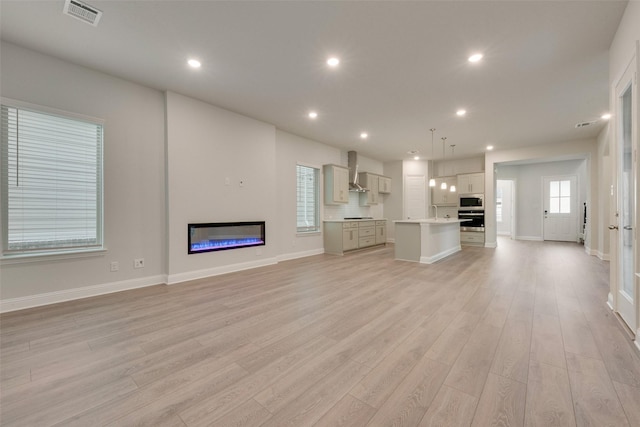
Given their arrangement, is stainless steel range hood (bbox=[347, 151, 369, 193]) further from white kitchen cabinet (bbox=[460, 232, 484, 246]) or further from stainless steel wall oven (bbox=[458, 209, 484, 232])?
white kitchen cabinet (bbox=[460, 232, 484, 246])

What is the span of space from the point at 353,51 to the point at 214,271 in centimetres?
398

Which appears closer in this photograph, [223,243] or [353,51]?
[353,51]

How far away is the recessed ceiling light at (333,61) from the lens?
3.21 m

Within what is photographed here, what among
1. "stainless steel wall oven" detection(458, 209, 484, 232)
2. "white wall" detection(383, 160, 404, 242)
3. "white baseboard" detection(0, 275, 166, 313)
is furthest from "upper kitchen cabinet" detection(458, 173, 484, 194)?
"white baseboard" detection(0, 275, 166, 313)

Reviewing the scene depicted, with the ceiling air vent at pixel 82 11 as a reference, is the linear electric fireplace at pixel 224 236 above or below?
below

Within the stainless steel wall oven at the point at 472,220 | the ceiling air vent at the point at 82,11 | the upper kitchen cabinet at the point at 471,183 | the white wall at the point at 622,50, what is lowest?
the stainless steel wall oven at the point at 472,220

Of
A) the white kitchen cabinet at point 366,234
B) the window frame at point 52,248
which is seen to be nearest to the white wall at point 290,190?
the white kitchen cabinet at point 366,234

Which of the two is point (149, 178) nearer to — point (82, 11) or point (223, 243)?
point (223, 243)

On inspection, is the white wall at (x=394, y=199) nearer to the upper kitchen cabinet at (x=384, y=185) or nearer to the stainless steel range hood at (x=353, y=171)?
the upper kitchen cabinet at (x=384, y=185)

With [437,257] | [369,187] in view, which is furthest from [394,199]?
[437,257]

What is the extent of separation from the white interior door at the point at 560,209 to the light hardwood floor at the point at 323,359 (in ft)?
23.8

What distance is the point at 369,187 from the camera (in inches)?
328

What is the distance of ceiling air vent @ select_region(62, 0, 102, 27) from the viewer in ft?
7.85

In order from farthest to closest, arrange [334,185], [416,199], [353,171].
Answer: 1. [416,199]
2. [353,171]
3. [334,185]
